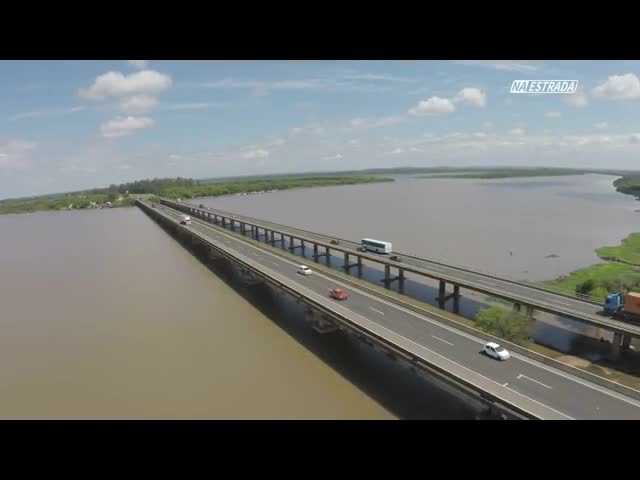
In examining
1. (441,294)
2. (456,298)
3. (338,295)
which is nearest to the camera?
(338,295)

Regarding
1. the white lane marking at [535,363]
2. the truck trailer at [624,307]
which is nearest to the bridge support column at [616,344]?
the truck trailer at [624,307]

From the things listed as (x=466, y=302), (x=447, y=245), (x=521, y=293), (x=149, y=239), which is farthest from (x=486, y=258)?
(x=149, y=239)

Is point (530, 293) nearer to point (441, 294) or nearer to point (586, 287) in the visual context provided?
point (586, 287)

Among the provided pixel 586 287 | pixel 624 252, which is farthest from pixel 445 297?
pixel 624 252

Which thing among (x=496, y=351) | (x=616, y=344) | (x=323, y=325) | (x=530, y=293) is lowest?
(x=616, y=344)

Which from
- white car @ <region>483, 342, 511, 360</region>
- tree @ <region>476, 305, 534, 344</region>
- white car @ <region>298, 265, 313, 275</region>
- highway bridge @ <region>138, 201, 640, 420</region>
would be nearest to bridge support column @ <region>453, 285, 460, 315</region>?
tree @ <region>476, 305, 534, 344</region>

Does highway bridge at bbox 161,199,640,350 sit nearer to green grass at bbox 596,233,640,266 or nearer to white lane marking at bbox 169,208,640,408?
white lane marking at bbox 169,208,640,408

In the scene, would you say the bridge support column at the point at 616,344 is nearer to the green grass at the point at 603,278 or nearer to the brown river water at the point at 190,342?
the green grass at the point at 603,278
